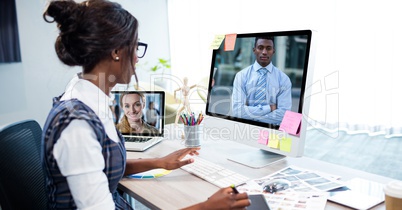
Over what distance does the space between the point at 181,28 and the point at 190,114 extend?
11.7 ft

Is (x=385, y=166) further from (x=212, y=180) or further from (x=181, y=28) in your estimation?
(x=181, y=28)

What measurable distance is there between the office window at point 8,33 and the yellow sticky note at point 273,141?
309 centimetres

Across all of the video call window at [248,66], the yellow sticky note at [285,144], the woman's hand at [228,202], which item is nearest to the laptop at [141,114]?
the video call window at [248,66]

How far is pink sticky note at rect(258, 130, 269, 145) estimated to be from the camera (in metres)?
1.18

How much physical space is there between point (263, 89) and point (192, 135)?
1.39 feet

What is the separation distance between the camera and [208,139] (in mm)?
1572

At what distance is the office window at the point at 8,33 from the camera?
124 inches

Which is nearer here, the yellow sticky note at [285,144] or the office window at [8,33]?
the yellow sticky note at [285,144]

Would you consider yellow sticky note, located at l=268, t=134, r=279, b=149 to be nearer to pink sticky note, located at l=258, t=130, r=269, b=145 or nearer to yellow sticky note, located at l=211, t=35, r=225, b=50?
pink sticky note, located at l=258, t=130, r=269, b=145

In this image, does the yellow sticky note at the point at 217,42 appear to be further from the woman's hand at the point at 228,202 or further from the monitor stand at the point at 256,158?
the woman's hand at the point at 228,202

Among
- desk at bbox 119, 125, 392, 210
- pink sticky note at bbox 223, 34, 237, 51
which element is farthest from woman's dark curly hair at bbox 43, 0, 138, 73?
pink sticky note at bbox 223, 34, 237, 51

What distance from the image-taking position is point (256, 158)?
1.26 meters

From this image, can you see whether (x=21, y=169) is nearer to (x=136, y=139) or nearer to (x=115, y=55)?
(x=115, y=55)

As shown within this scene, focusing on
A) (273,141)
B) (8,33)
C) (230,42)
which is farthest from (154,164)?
(8,33)
